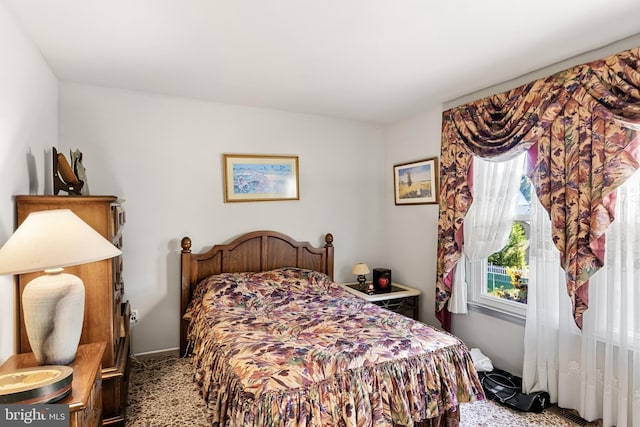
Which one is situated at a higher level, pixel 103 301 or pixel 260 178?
pixel 260 178

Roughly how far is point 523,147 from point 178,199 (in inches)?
112

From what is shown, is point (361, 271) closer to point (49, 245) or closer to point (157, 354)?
point (157, 354)

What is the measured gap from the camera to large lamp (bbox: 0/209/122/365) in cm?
145

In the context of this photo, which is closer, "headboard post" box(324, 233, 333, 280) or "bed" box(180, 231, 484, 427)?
"bed" box(180, 231, 484, 427)

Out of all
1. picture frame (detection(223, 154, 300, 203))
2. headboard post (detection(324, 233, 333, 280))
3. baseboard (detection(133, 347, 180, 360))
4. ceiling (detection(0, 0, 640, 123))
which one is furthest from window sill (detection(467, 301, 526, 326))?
baseboard (detection(133, 347, 180, 360))

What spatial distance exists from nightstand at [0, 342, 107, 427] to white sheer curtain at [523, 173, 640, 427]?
268 cm

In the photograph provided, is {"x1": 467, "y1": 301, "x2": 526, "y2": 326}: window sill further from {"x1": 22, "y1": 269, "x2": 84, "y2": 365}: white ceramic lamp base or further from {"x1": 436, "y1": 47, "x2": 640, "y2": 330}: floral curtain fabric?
{"x1": 22, "y1": 269, "x2": 84, "y2": 365}: white ceramic lamp base

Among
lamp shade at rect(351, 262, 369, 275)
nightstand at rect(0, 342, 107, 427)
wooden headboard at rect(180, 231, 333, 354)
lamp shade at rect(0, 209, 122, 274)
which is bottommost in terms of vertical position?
nightstand at rect(0, 342, 107, 427)

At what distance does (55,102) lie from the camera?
2814 millimetres

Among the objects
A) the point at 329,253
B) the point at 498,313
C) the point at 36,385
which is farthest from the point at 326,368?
the point at 329,253

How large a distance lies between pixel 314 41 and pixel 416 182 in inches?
80.1

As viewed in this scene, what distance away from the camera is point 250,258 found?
3568mm

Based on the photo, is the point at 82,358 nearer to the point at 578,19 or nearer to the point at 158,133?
the point at 158,133

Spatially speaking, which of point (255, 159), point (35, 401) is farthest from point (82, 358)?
point (255, 159)
